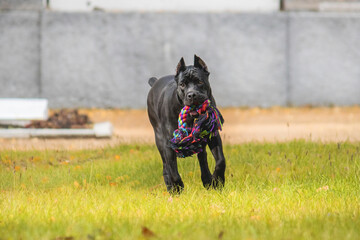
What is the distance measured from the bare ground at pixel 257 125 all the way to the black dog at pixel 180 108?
248cm

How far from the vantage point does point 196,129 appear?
14.8 feet

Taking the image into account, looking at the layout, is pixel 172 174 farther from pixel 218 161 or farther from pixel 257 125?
pixel 257 125

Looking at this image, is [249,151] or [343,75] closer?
[249,151]

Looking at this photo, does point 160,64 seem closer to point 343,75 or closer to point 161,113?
point 343,75

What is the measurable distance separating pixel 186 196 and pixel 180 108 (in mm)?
780

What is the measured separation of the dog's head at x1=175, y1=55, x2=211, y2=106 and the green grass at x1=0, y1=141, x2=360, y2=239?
793mm

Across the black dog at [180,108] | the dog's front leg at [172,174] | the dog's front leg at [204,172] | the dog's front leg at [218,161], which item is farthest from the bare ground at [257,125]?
the dog's front leg at [218,161]

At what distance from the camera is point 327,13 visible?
1339 cm

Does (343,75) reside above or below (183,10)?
below

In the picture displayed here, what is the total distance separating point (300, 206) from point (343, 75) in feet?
33.2

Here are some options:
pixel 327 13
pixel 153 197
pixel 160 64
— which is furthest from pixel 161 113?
pixel 327 13

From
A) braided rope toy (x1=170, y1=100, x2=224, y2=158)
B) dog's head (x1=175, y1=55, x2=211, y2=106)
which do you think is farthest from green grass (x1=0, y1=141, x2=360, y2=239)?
dog's head (x1=175, y1=55, x2=211, y2=106)

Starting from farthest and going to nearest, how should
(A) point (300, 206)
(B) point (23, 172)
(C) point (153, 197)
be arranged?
(B) point (23, 172) → (C) point (153, 197) → (A) point (300, 206)

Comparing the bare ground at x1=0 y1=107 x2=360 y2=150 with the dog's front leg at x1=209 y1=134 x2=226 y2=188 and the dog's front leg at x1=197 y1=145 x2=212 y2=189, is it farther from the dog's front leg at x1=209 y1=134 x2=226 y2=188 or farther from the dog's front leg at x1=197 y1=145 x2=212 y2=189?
the dog's front leg at x1=209 y1=134 x2=226 y2=188
